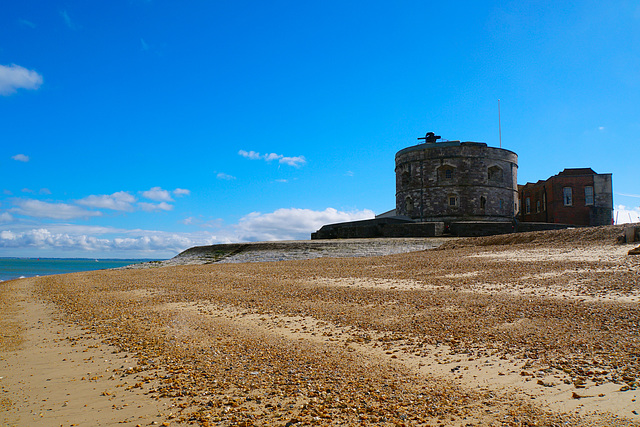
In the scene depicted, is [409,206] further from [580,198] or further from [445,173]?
[580,198]

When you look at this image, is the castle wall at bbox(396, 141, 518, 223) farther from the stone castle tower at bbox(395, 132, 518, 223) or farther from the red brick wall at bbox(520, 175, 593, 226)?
the red brick wall at bbox(520, 175, 593, 226)

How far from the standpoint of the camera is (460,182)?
42438 mm

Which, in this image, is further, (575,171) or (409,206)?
(409,206)

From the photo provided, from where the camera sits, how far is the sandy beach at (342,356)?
423cm

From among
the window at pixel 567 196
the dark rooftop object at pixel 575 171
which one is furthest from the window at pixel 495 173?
the window at pixel 567 196

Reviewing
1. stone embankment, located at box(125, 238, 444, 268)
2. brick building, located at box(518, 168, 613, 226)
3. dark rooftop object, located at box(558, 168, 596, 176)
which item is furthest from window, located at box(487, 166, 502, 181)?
stone embankment, located at box(125, 238, 444, 268)

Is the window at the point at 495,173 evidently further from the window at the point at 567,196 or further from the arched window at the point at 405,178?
the arched window at the point at 405,178

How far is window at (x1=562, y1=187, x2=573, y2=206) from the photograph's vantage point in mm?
41938

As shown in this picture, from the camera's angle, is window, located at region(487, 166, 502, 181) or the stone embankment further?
window, located at region(487, 166, 502, 181)

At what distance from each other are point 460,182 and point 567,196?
10.8 meters

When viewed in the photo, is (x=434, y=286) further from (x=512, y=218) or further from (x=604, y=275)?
(x=512, y=218)

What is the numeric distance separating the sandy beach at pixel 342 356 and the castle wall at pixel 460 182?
32019mm

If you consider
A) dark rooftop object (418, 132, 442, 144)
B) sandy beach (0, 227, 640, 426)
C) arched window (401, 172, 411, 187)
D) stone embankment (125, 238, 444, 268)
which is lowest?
sandy beach (0, 227, 640, 426)

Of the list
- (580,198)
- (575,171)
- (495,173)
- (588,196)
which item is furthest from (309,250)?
(575,171)
